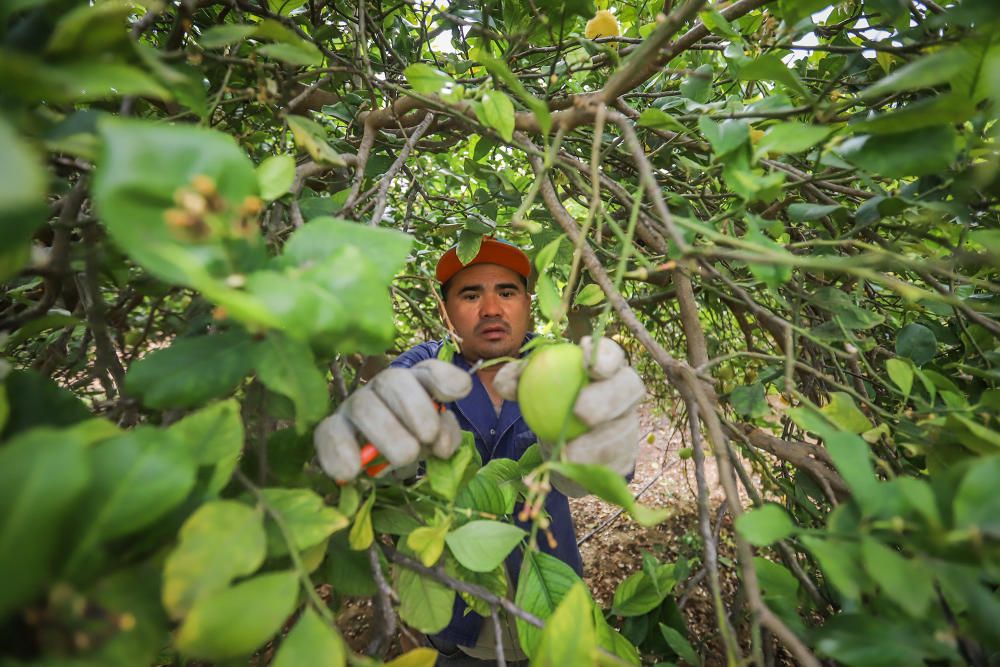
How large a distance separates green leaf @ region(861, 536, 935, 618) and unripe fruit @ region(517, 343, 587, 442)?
22cm

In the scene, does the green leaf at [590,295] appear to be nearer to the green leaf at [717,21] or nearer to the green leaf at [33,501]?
the green leaf at [717,21]

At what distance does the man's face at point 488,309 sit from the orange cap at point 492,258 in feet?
0.06

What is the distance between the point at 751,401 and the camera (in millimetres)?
646

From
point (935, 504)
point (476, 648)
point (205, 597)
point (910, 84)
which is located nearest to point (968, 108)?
point (910, 84)

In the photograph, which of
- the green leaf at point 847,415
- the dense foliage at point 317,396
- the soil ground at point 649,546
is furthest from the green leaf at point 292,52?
the soil ground at point 649,546

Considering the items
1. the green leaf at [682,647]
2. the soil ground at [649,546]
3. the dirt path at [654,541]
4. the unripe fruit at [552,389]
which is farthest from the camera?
the dirt path at [654,541]

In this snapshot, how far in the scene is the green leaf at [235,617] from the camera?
258mm

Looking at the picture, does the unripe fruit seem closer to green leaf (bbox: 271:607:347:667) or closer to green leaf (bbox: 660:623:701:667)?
green leaf (bbox: 271:607:347:667)

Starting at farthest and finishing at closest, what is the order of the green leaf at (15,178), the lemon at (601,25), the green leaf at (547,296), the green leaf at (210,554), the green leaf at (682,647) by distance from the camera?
the lemon at (601,25)
the green leaf at (682,647)
the green leaf at (547,296)
the green leaf at (210,554)
the green leaf at (15,178)

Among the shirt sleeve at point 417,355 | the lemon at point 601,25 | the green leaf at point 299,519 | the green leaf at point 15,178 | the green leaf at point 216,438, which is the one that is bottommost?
the shirt sleeve at point 417,355

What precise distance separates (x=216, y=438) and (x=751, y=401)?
0.64m

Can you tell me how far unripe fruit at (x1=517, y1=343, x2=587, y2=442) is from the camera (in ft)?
1.25

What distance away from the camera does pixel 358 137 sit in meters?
1.06

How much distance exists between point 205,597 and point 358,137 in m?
1.01
